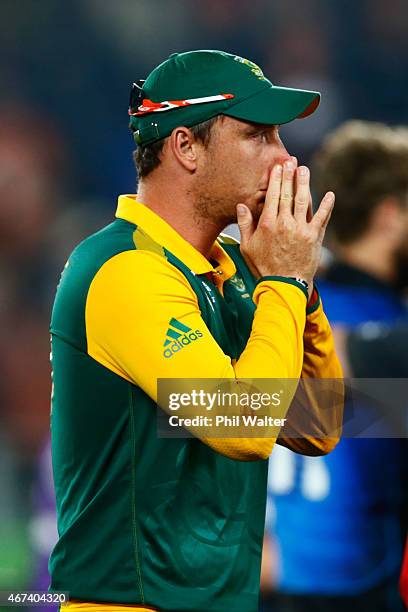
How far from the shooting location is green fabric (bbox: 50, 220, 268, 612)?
202 centimetres

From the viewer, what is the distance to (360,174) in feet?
12.4

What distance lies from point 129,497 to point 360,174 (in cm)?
210

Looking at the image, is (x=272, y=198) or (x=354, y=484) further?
(x=354, y=484)

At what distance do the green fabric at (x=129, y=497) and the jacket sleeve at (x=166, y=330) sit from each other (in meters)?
0.04

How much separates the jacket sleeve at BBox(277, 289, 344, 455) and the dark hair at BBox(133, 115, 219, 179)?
1.63ft

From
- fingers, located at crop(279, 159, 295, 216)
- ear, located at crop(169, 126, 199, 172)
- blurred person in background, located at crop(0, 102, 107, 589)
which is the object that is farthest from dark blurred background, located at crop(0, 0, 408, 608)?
fingers, located at crop(279, 159, 295, 216)

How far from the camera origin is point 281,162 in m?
2.16

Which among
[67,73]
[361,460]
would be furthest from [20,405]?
[361,460]

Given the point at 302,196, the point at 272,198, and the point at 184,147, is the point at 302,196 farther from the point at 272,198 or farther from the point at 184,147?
the point at 184,147

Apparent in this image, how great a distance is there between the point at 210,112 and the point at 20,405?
404cm

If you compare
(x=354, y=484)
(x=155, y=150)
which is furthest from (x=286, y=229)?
(x=354, y=484)

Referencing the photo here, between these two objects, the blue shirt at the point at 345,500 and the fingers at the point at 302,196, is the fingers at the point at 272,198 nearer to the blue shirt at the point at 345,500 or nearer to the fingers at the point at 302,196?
the fingers at the point at 302,196

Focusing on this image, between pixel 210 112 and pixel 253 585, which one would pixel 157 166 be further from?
pixel 253 585

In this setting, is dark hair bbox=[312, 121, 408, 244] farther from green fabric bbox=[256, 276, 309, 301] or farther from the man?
green fabric bbox=[256, 276, 309, 301]
